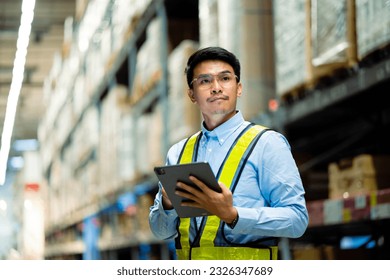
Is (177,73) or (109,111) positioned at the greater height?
(109,111)

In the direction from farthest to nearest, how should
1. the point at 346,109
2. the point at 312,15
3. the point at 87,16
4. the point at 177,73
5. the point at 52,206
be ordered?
the point at 52,206
the point at 87,16
the point at 177,73
the point at 346,109
the point at 312,15

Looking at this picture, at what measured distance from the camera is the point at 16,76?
629 centimetres

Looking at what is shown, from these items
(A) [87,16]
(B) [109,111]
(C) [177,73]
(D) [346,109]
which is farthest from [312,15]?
(A) [87,16]

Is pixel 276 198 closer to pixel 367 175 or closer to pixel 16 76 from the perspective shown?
pixel 367 175

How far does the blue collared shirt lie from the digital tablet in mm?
57

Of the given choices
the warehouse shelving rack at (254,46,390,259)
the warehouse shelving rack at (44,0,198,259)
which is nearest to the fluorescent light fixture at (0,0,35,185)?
the warehouse shelving rack at (44,0,198,259)

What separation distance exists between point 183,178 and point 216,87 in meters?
0.21

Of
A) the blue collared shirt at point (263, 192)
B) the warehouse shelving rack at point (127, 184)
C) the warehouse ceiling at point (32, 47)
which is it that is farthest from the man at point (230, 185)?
the warehouse ceiling at point (32, 47)

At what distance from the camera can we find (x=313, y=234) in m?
3.89

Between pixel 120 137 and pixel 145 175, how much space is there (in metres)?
0.77

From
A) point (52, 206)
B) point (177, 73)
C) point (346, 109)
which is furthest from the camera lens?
point (52, 206)

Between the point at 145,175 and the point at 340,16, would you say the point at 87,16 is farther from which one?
the point at 340,16

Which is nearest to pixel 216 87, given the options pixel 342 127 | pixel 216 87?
pixel 216 87

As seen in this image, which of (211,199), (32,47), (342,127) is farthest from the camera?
(32,47)
